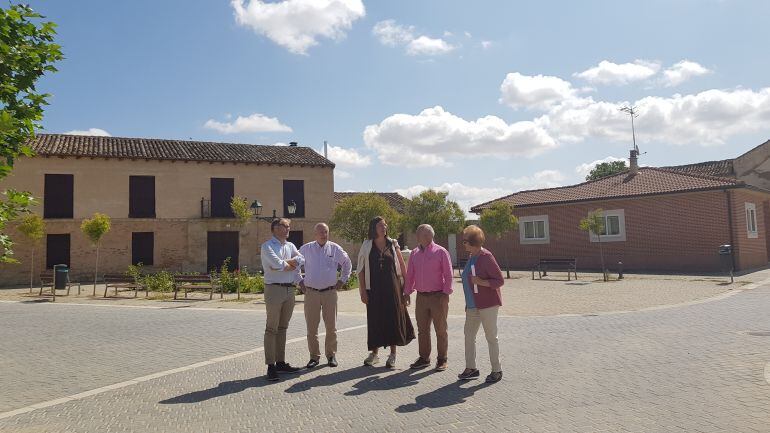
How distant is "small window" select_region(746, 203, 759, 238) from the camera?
2095 cm

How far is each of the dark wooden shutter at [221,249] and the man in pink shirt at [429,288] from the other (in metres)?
21.5

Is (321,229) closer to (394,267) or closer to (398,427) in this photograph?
(394,267)

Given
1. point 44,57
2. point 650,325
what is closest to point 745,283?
point 650,325

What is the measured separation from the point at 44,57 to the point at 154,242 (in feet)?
74.6

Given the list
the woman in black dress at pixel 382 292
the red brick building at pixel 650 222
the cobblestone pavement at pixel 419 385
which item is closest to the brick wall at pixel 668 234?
the red brick building at pixel 650 222

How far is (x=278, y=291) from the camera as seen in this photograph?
571 cm

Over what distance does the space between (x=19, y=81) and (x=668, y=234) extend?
73.3 feet

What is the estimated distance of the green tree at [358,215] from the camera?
69.1 ft

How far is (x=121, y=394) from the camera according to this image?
5.12 metres

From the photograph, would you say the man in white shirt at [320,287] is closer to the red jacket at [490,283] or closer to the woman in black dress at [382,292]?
the woman in black dress at [382,292]

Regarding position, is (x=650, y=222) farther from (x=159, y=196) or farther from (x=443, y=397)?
→ (x=159, y=196)

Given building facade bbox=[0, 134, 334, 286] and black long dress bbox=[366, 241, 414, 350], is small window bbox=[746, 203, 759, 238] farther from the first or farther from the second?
black long dress bbox=[366, 241, 414, 350]

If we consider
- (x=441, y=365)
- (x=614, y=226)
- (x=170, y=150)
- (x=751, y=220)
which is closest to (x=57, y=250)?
(x=170, y=150)

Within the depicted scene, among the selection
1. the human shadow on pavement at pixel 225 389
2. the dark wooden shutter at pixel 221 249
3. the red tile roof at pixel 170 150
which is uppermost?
the red tile roof at pixel 170 150
